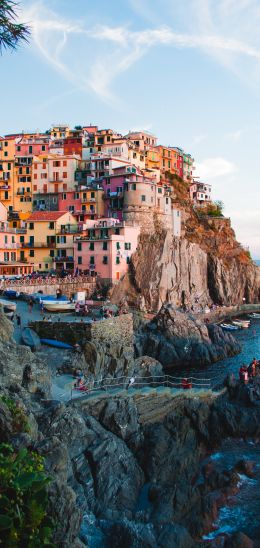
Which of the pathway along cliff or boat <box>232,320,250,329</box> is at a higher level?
boat <box>232,320,250,329</box>

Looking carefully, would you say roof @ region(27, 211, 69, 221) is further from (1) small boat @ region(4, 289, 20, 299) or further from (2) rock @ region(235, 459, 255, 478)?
(2) rock @ region(235, 459, 255, 478)

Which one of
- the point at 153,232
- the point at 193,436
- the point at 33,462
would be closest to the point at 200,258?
the point at 153,232

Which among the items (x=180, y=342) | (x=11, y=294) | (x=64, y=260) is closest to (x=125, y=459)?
(x=11, y=294)

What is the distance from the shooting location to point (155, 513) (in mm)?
21234

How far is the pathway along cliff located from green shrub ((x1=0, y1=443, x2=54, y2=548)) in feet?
4.96

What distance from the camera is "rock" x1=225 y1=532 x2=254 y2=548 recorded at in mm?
20125

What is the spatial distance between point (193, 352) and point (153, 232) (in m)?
26.6

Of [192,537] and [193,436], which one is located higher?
[193,436]

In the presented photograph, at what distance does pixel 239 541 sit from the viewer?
20.3 metres

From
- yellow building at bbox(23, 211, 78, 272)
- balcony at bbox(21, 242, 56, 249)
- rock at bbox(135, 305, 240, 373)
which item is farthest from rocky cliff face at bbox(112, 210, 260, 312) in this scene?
rock at bbox(135, 305, 240, 373)

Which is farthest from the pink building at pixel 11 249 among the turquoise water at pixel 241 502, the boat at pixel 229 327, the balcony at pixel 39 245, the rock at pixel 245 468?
the rock at pixel 245 468

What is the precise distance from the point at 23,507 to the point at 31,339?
2238cm

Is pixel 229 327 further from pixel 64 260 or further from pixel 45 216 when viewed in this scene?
pixel 45 216

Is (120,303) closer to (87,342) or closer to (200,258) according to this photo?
(200,258)
